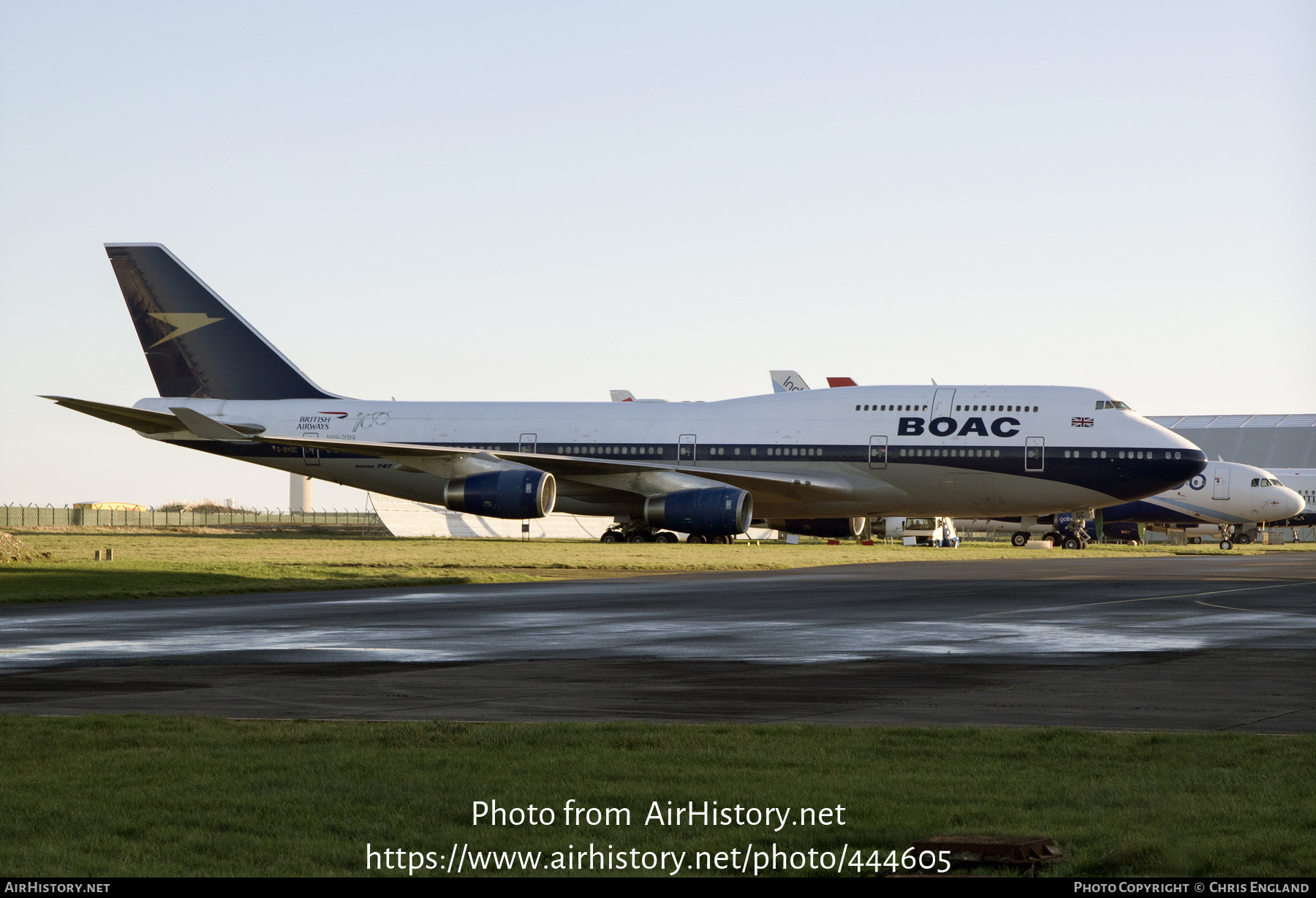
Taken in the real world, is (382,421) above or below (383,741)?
above

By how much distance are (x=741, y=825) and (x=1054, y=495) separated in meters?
34.2

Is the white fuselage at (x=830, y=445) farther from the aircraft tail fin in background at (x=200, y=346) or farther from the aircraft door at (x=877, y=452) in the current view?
the aircraft tail fin in background at (x=200, y=346)

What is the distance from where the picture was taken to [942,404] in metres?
39.6

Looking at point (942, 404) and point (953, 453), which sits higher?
point (942, 404)

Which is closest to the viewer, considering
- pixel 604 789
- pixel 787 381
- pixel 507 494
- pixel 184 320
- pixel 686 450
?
pixel 604 789

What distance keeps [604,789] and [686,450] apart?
113ft

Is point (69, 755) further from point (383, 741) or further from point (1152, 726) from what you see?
point (1152, 726)

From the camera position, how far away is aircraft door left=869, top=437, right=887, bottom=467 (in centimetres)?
3947

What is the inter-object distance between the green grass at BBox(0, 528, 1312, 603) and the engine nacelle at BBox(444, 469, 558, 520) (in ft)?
4.98

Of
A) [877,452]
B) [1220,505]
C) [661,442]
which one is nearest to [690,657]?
[877,452]

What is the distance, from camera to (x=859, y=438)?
39781 mm

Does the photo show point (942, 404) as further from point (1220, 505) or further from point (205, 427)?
point (1220, 505)

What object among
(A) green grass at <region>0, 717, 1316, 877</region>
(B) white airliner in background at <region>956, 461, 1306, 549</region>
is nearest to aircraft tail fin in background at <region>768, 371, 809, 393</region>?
(B) white airliner in background at <region>956, 461, 1306, 549</region>
